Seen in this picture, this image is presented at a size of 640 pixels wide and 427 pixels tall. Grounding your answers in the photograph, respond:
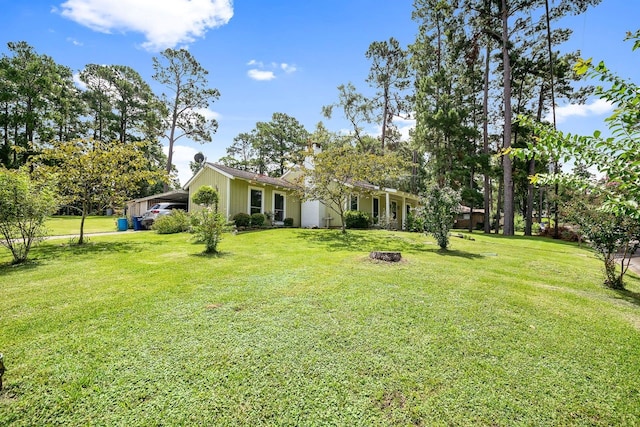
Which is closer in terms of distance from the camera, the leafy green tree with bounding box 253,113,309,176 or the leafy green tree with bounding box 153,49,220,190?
the leafy green tree with bounding box 153,49,220,190

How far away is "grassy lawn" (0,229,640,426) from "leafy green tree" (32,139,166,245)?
17.3 feet

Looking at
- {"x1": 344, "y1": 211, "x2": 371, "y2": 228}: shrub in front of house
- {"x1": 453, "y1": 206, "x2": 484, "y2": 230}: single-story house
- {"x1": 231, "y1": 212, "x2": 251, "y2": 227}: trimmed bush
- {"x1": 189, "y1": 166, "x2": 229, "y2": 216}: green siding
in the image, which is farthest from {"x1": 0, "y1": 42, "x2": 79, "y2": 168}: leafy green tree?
{"x1": 453, "y1": 206, "x2": 484, "y2": 230}: single-story house

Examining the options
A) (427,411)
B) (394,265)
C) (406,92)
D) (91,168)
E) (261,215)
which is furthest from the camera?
(406,92)

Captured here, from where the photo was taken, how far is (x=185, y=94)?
98.7 ft

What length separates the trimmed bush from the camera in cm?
1523

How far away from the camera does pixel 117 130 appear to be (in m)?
34.9

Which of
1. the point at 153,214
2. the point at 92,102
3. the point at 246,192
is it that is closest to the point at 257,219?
the point at 246,192

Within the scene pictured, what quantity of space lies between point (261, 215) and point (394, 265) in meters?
10.6

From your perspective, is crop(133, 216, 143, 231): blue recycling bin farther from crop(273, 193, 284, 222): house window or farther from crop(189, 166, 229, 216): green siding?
crop(273, 193, 284, 222): house window

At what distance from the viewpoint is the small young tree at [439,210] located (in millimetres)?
9309

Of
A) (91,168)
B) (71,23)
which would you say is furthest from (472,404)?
(71,23)

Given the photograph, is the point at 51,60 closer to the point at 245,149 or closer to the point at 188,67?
the point at 188,67

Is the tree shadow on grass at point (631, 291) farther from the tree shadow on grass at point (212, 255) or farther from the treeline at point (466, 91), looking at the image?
the treeline at point (466, 91)

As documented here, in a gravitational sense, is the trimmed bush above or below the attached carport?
below
